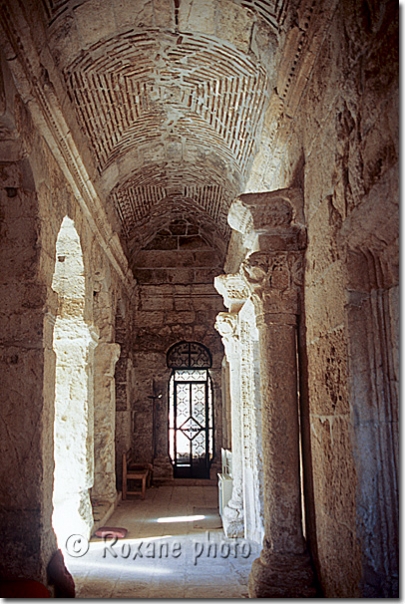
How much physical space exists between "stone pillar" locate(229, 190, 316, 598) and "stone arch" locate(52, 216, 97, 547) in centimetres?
280

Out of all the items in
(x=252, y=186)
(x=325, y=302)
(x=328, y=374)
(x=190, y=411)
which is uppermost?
(x=252, y=186)

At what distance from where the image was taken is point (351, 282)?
2.62 m

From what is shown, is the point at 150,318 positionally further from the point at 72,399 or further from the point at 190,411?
the point at 72,399

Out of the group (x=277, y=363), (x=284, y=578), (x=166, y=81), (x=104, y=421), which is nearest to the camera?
(x=284, y=578)

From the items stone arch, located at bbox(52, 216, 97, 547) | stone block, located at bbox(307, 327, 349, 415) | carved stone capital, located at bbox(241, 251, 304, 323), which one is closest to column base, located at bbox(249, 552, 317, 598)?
stone block, located at bbox(307, 327, 349, 415)

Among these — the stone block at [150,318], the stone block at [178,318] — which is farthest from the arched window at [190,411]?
the stone block at [150,318]

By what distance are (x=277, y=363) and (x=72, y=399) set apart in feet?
11.1

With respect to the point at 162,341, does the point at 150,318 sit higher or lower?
higher

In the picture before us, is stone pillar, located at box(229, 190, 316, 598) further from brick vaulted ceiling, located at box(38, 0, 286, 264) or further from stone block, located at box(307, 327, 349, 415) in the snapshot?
brick vaulted ceiling, located at box(38, 0, 286, 264)

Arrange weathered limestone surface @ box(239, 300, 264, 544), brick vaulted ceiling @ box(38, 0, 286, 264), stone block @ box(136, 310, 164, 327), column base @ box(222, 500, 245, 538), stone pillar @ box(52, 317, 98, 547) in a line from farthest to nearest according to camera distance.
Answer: stone block @ box(136, 310, 164, 327)
column base @ box(222, 500, 245, 538)
stone pillar @ box(52, 317, 98, 547)
weathered limestone surface @ box(239, 300, 264, 544)
brick vaulted ceiling @ box(38, 0, 286, 264)

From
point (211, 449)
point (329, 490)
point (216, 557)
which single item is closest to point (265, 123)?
point (329, 490)

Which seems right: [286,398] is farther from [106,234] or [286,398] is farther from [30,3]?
[106,234]

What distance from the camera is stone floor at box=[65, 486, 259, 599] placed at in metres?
4.55

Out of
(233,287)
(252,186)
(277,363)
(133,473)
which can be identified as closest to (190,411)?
(133,473)
